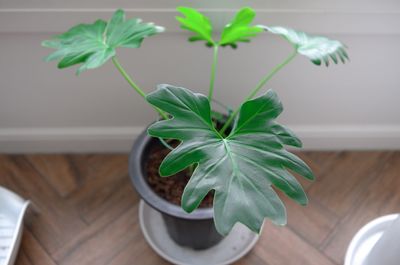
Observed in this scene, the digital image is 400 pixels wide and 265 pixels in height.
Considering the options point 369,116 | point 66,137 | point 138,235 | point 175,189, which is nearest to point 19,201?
point 66,137

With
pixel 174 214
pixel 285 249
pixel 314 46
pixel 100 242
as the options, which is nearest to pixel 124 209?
pixel 100 242

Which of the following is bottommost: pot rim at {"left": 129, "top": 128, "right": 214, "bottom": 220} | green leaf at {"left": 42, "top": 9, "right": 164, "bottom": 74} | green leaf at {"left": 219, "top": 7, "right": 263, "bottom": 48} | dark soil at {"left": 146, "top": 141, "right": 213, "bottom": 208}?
dark soil at {"left": 146, "top": 141, "right": 213, "bottom": 208}

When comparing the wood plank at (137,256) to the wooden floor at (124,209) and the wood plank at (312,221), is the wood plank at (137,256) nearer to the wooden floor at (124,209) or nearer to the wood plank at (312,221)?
the wooden floor at (124,209)

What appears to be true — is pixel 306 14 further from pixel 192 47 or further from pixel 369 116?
pixel 369 116

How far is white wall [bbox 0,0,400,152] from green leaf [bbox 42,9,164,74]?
0.52 feet

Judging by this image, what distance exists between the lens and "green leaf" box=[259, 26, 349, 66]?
0.87m

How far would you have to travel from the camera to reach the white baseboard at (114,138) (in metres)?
1.38

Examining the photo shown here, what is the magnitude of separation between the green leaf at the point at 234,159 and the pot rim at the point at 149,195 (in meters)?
0.28

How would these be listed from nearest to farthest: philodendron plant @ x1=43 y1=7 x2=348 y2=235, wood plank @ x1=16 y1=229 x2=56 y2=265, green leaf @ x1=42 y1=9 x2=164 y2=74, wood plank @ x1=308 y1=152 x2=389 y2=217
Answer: philodendron plant @ x1=43 y1=7 x2=348 y2=235 < green leaf @ x1=42 y1=9 x2=164 y2=74 < wood plank @ x1=16 y1=229 x2=56 y2=265 < wood plank @ x1=308 y1=152 x2=389 y2=217

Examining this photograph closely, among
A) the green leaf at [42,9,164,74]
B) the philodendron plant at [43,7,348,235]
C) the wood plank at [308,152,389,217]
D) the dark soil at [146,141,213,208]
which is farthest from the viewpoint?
the wood plank at [308,152,389,217]

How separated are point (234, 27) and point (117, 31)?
0.27m

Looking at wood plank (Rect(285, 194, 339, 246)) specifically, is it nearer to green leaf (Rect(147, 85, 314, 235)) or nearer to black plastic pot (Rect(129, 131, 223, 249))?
black plastic pot (Rect(129, 131, 223, 249))

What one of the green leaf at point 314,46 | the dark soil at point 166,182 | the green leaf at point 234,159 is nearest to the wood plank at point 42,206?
the dark soil at point 166,182

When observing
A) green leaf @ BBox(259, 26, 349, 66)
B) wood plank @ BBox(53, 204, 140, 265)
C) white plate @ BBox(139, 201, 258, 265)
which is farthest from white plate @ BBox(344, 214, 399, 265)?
wood plank @ BBox(53, 204, 140, 265)
